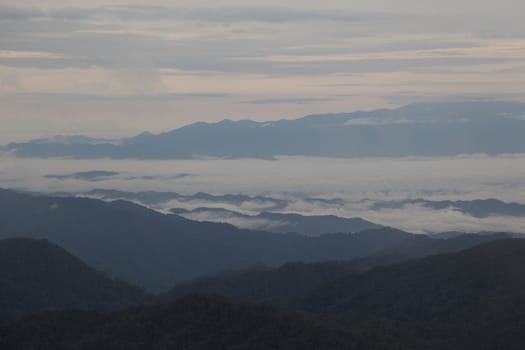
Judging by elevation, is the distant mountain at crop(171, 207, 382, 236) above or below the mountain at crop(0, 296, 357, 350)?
above

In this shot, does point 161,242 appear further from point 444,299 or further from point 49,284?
point 444,299

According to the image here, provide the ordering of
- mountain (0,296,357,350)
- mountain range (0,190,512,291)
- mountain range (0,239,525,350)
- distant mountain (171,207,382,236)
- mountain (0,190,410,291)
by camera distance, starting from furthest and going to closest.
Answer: distant mountain (171,207,382,236) < mountain (0,190,410,291) < mountain range (0,190,512,291) < mountain range (0,239,525,350) < mountain (0,296,357,350)

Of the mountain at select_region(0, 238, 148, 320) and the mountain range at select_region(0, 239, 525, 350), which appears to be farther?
the mountain at select_region(0, 238, 148, 320)

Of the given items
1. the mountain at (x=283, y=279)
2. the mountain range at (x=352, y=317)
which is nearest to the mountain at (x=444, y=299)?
the mountain range at (x=352, y=317)

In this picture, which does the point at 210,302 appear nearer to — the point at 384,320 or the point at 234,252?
the point at 384,320

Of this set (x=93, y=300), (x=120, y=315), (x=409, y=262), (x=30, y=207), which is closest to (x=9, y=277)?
(x=93, y=300)

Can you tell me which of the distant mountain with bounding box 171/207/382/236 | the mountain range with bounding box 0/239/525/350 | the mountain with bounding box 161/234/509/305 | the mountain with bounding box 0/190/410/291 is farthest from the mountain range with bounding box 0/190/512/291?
the mountain range with bounding box 0/239/525/350

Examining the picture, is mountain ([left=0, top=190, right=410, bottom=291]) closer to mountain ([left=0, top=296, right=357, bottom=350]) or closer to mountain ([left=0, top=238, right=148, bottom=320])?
mountain ([left=0, top=238, right=148, bottom=320])
